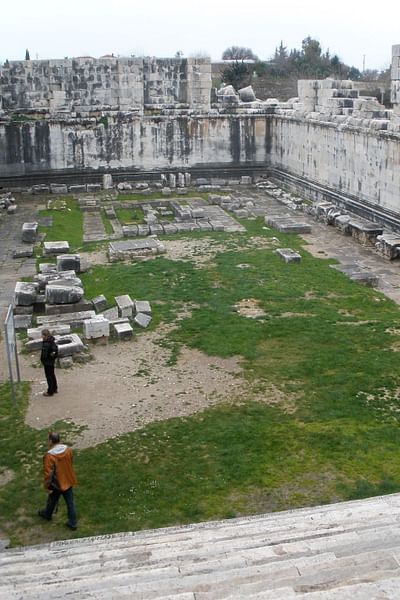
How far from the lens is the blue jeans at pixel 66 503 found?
280 inches

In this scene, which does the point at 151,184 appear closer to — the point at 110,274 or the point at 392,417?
the point at 110,274

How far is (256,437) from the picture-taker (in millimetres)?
8797

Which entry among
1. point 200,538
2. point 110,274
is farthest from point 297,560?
point 110,274

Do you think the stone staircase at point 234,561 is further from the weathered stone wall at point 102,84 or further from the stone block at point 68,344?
the weathered stone wall at point 102,84

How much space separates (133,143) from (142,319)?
55.1 feet

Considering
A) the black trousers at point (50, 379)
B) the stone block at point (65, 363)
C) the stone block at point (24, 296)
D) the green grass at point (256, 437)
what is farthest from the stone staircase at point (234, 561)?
the stone block at point (24, 296)

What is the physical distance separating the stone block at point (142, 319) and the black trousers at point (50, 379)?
285cm

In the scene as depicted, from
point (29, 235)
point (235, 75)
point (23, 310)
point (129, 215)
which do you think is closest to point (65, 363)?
point (23, 310)

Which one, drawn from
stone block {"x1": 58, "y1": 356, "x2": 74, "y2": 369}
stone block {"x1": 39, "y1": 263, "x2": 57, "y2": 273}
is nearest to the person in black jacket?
stone block {"x1": 58, "y1": 356, "x2": 74, "y2": 369}

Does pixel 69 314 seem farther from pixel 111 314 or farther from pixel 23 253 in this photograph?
pixel 23 253

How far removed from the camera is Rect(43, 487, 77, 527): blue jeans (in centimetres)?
711

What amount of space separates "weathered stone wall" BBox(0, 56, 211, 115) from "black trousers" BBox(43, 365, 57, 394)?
19.8 metres

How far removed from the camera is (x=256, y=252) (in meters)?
17.6

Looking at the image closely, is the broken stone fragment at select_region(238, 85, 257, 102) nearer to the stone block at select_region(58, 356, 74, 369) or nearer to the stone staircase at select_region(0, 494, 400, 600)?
the stone block at select_region(58, 356, 74, 369)
